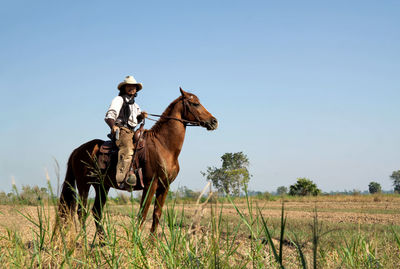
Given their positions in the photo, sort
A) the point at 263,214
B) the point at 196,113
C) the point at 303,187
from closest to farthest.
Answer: the point at 196,113
the point at 263,214
the point at 303,187

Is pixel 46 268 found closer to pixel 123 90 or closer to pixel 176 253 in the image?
pixel 176 253

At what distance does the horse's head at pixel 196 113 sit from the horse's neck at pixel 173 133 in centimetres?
15

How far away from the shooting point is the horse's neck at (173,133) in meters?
7.11

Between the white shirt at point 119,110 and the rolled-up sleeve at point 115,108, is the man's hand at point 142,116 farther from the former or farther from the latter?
the rolled-up sleeve at point 115,108

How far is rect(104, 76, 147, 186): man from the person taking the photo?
263 inches

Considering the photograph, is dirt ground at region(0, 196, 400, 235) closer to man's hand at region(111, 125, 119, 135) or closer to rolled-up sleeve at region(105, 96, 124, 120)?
man's hand at region(111, 125, 119, 135)

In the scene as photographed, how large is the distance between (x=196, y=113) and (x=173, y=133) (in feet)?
1.93

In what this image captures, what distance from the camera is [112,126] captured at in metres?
6.91

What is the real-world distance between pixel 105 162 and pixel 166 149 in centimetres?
111

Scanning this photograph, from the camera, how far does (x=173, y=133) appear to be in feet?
23.5

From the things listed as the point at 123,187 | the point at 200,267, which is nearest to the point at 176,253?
the point at 200,267

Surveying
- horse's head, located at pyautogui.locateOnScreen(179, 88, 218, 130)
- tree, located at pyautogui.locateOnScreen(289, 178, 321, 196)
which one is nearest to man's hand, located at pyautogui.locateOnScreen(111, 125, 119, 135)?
horse's head, located at pyautogui.locateOnScreen(179, 88, 218, 130)

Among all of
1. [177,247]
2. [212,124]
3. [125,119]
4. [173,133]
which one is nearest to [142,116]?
[125,119]

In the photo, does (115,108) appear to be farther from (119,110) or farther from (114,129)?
(114,129)
